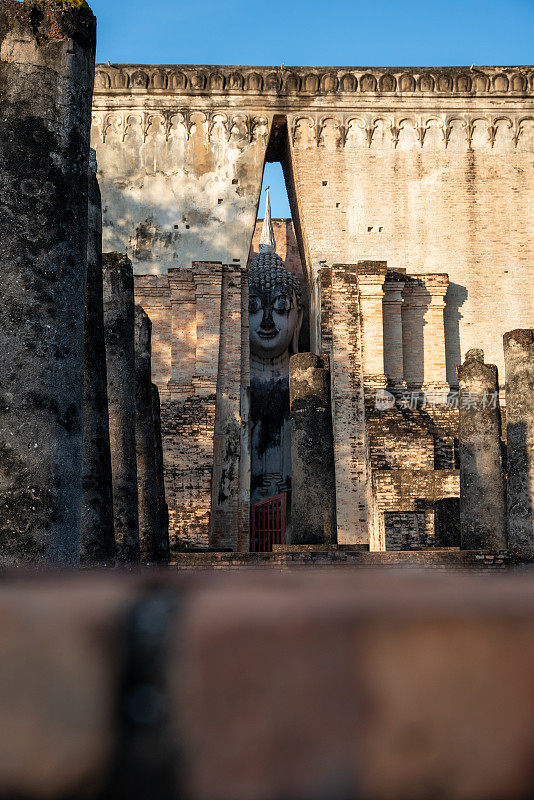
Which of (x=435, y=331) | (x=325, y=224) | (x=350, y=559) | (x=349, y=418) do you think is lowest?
(x=350, y=559)

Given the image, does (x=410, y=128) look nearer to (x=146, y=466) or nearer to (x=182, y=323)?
(x=182, y=323)

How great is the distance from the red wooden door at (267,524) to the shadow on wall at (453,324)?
A: 426cm

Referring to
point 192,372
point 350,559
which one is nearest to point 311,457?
point 350,559

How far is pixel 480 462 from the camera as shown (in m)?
10.9

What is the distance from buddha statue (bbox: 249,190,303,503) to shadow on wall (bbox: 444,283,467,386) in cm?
319

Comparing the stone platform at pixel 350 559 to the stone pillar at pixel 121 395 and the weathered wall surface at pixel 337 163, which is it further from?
the weathered wall surface at pixel 337 163

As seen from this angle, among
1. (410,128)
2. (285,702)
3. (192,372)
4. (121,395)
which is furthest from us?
(410,128)

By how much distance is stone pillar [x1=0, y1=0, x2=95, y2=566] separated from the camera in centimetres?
378

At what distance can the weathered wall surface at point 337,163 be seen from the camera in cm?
1834

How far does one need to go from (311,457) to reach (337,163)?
9.11 m

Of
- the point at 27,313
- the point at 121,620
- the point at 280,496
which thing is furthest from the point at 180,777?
the point at 280,496

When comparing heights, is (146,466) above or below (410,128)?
below

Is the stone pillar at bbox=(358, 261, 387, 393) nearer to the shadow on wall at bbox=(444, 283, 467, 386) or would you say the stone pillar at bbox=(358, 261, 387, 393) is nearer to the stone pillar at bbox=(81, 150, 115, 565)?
the shadow on wall at bbox=(444, 283, 467, 386)

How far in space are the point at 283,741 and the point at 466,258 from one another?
18.2 meters
